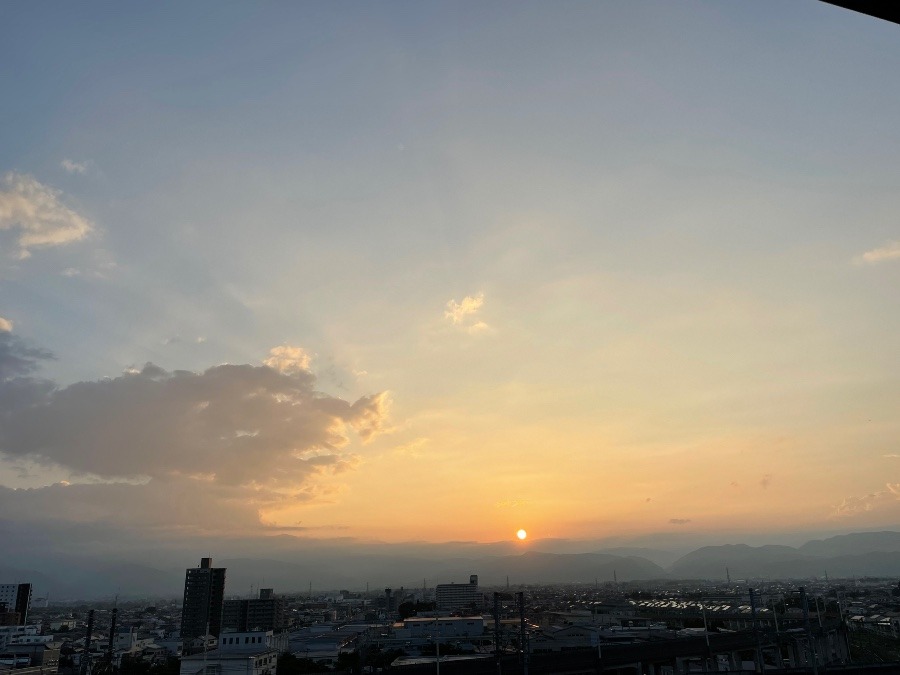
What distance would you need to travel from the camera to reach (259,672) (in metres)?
40.3

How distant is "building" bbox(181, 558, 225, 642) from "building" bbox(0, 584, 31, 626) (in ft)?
76.4

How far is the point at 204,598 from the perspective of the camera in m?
103

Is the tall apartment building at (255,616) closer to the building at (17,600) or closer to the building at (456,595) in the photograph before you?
the building at (17,600)

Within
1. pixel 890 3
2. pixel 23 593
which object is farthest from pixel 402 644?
pixel 23 593

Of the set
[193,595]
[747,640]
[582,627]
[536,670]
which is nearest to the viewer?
[536,670]

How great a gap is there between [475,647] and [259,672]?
93.7 feet

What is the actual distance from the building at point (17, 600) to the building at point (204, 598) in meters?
23.3

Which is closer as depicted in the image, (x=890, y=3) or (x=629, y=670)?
(x=890, y=3)

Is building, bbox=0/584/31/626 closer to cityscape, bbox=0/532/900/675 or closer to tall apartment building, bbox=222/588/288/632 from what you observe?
cityscape, bbox=0/532/900/675

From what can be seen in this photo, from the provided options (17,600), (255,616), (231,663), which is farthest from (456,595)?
(231,663)

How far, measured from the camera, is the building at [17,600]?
106 meters

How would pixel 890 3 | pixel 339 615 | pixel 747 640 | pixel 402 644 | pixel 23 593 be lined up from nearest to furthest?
pixel 890 3
pixel 747 640
pixel 402 644
pixel 23 593
pixel 339 615

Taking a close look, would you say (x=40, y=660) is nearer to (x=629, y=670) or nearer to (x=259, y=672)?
(x=259, y=672)

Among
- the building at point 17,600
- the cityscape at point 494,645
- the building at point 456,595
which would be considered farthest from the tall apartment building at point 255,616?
the building at point 456,595
